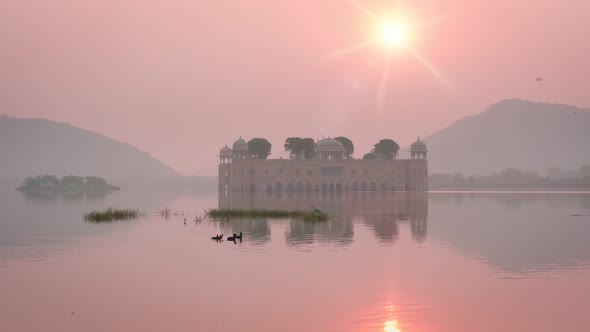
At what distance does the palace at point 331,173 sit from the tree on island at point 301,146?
6.96m

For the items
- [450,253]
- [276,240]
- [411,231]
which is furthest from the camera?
[411,231]

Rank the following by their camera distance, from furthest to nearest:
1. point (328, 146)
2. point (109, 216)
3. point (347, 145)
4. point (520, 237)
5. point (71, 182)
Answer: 1. point (71, 182)
2. point (347, 145)
3. point (328, 146)
4. point (109, 216)
5. point (520, 237)

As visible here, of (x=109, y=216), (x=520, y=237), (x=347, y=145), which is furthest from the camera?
(x=347, y=145)

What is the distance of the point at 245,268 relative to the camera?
27469 mm

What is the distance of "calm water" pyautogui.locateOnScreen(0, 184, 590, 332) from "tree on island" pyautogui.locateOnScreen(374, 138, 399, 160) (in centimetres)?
10333

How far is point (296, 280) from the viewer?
2459 cm

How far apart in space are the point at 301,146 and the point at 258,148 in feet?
31.3

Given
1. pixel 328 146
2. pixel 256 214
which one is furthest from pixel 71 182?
pixel 256 214

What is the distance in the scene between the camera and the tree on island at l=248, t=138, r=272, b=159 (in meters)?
150

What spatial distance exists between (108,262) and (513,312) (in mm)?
17058

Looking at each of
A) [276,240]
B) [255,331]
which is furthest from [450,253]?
[255,331]

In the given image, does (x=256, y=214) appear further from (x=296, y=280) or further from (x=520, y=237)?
(x=296, y=280)

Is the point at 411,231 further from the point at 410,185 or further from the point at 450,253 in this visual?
the point at 410,185

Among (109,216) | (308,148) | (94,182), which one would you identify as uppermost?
(308,148)
